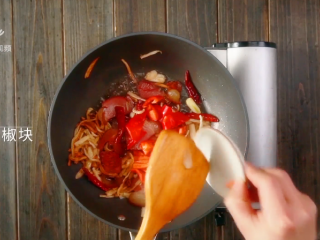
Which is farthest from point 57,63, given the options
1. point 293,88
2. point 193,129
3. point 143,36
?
point 293,88

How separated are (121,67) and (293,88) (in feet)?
1.38

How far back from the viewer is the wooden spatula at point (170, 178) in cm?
64

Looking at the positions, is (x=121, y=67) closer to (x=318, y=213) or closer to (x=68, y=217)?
(x=68, y=217)

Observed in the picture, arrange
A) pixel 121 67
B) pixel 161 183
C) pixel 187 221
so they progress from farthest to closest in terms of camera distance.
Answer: pixel 121 67, pixel 187 221, pixel 161 183

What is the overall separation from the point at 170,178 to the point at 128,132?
0.77 feet

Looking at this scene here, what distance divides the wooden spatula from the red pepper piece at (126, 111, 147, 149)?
8.1 inches

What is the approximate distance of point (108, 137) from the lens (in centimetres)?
86

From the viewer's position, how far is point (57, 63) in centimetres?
92

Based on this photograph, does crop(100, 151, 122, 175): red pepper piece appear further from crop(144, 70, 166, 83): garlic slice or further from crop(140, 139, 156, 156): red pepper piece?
crop(144, 70, 166, 83): garlic slice

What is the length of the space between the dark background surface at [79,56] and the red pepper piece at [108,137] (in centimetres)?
15

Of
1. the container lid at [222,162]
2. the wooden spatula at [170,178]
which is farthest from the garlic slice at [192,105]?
the wooden spatula at [170,178]

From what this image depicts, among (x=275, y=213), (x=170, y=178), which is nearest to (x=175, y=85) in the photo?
(x=170, y=178)

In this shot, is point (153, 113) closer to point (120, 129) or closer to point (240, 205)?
point (120, 129)

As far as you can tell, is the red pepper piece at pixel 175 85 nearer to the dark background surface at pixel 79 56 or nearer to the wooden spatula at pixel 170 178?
the dark background surface at pixel 79 56
